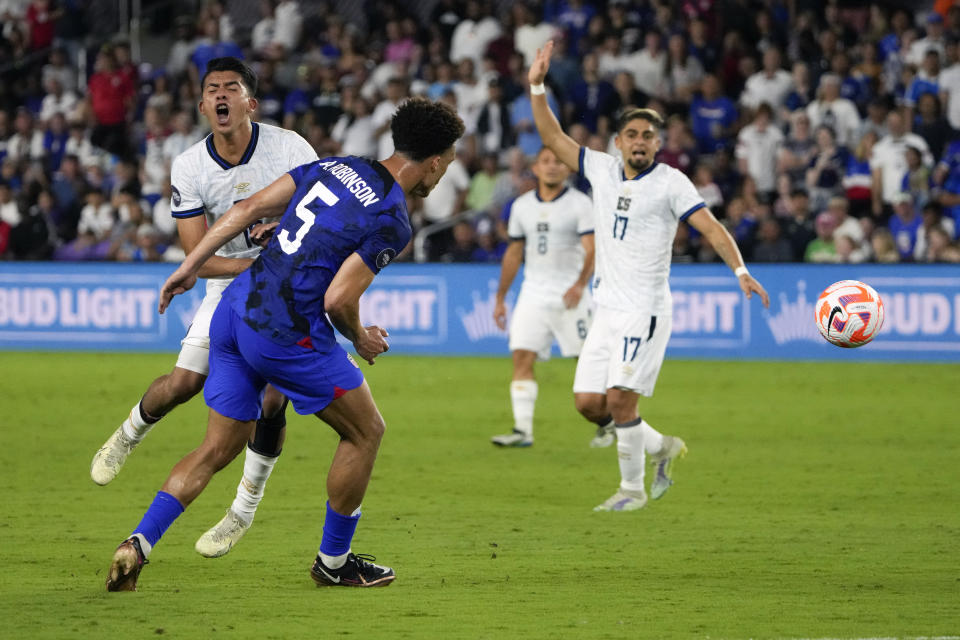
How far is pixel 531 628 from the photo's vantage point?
227 inches

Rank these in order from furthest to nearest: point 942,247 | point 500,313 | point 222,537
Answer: point 942,247 < point 500,313 < point 222,537

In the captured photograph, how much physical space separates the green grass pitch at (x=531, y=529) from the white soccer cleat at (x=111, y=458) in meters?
0.35

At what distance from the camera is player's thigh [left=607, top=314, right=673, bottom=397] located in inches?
356

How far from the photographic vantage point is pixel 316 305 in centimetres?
624

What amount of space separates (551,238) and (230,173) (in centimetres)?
534

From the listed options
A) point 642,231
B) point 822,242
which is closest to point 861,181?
point 822,242

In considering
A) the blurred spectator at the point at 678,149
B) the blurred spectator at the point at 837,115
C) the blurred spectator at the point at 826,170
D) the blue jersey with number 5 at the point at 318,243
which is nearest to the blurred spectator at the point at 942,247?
the blurred spectator at the point at 826,170

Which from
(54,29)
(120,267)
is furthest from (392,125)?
(54,29)

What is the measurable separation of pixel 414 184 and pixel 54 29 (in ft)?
73.7

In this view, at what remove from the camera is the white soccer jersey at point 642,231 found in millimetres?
9109

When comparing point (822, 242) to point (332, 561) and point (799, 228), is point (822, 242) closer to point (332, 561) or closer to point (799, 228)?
point (799, 228)

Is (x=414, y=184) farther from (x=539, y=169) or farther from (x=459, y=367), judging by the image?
(x=459, y=367)

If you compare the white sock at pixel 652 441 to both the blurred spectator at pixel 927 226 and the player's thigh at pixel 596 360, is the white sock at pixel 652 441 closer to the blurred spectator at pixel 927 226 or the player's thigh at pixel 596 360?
the player's thigh at pixel 596 360

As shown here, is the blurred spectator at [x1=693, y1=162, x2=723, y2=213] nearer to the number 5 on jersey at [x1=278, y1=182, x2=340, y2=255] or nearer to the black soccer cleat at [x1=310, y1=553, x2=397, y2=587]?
the black soccer cleat at [x1=310, y1=553, x2=397, y2=587]
